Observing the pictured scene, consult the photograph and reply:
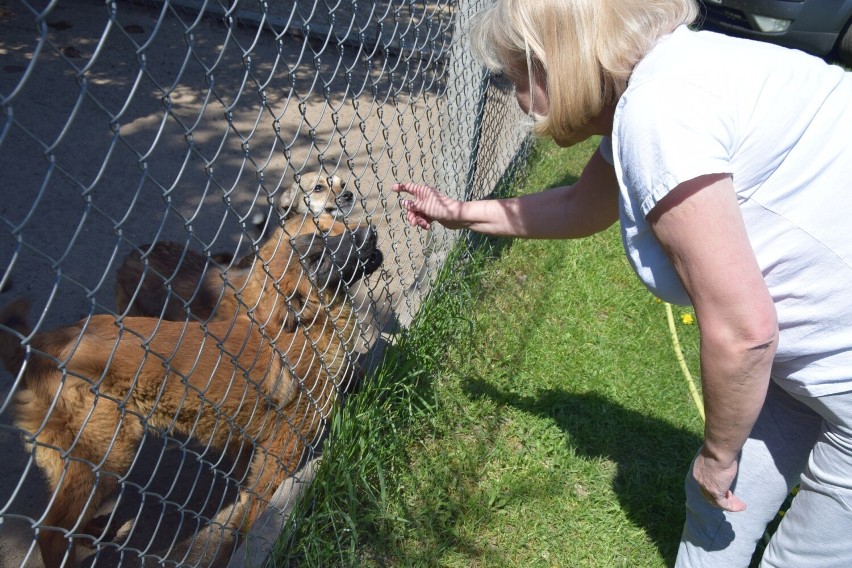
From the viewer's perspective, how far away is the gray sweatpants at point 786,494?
1971 mm

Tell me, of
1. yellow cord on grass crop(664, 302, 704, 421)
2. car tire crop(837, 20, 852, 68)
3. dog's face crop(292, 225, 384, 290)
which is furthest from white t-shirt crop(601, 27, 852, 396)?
car tire crop(837, 20, 852, 68)

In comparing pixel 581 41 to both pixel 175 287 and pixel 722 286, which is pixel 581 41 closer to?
pixel 722 286

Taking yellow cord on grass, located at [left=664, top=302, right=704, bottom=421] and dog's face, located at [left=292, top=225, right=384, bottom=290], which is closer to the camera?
dog's face, located at [left=292, top=225, right=384, bottom=290]

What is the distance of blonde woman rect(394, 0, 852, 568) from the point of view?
1.57 metres

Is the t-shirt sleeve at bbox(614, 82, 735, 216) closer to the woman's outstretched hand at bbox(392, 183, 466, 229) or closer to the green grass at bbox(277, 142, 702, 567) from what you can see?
the woman's outstretched hand at bbox(392, 183, 466, 229)

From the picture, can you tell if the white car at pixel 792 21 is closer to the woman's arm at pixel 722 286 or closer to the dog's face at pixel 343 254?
the dog's face at pixel 343 254

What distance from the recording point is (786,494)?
2346 millimetres

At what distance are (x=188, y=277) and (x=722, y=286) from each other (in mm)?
3196

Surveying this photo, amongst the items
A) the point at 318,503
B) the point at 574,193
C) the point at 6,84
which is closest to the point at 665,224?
the point at 574,193

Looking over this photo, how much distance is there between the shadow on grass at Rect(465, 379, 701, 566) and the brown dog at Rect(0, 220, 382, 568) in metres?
0.97

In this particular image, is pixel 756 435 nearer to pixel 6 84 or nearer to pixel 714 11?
pixel 6 84

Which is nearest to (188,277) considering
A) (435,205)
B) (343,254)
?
(343,254)

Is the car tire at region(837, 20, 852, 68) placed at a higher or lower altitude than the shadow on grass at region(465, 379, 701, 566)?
higher

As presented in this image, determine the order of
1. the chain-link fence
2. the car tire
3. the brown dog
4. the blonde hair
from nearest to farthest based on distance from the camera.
A: the blonde hair → the chain-link fence → the brown dog → the car tire
